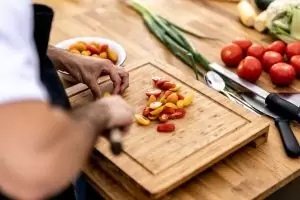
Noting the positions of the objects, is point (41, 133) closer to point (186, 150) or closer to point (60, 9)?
point (186, 150)

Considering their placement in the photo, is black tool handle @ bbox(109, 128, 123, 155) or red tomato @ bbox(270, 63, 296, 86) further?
red tomato @ bbox(270, 63, 296, 86)

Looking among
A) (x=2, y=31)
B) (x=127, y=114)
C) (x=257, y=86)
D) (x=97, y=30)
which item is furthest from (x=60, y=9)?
(x=2, y=31)

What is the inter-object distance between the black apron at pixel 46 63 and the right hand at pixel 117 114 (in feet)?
0.44

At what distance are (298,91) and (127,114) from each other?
562 mm

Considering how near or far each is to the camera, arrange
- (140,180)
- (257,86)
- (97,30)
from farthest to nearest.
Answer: (97,30)
(257,86)
(140,180)

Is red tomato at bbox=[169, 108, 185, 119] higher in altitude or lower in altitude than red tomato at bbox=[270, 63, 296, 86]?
lower

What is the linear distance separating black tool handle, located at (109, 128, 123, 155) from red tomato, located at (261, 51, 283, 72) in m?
0.60

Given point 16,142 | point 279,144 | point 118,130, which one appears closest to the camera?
point 16,142

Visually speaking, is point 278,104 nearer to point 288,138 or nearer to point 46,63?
point 288,138

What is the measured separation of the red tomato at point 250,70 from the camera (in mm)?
1194

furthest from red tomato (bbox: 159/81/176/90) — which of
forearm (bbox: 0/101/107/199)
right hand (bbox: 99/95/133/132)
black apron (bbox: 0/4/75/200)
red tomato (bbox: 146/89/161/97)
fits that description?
forearm (bbox: 0/101/107/199)

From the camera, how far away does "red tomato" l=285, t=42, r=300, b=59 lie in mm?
1258

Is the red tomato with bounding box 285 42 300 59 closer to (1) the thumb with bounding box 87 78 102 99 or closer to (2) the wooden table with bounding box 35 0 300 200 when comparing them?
(2) the wooden table with bounding box 35 0 300 200

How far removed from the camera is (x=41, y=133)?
579 millimetres
